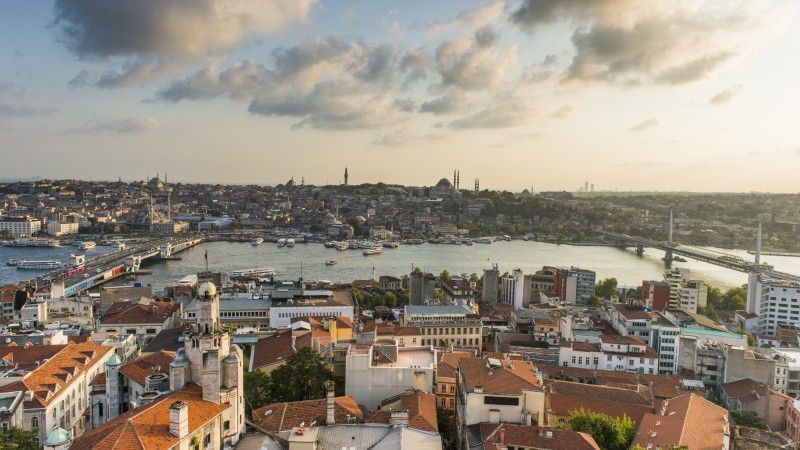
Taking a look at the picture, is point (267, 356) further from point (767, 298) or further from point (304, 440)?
point (767, 298)

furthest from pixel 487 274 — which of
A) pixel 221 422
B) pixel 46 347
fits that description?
pixel 221 422

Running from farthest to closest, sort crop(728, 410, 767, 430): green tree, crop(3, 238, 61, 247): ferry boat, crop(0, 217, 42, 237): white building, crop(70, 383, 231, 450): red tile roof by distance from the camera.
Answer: crop(0, 217, 42, 237): white building → crop(3, 238, 61, 247): ferry boat → crop(728, 410, 767, 430): green tree → crop(70, 383, 231, 450): red tile roof

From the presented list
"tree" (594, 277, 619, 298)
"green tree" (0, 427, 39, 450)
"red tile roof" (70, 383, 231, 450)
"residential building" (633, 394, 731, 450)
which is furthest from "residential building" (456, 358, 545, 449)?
"tree" (594, 277, 619, 298)

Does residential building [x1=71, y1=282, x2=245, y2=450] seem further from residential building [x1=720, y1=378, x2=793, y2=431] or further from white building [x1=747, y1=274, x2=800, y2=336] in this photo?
white building [x1=747, y1=274, x2=800, y2=336]

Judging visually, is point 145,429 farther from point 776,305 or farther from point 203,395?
point 776,305

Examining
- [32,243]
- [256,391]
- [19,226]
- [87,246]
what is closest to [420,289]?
[256,391]

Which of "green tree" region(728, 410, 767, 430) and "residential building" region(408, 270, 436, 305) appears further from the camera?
"residential building" region(408, 270, 436, 305)
